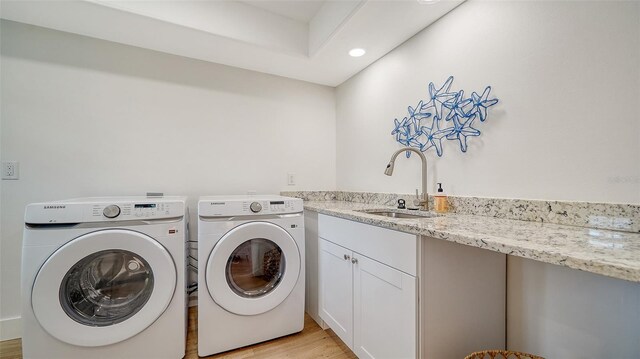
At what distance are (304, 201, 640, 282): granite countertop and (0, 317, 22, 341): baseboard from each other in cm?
243

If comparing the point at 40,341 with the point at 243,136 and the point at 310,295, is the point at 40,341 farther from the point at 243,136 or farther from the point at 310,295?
the point at 243,136

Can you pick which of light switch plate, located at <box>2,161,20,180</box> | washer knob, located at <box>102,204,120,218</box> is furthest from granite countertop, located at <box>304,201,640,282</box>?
light switch plate, located at <box>2,161,20,180</box>

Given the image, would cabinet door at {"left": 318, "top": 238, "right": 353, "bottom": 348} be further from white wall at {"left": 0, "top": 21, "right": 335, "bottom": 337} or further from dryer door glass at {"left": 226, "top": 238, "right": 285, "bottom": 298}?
white wall at {"left": 0, "top": 21, "right": 335, "bottom": 337}

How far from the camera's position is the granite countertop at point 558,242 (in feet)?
1.81

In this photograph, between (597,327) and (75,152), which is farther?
(75,152)

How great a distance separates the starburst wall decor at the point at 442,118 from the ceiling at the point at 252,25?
0.51 metres

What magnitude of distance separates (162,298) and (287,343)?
0.81 meters

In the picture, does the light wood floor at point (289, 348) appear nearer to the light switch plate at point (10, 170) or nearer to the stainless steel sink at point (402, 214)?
the stainless steel sink at point (402, 214)

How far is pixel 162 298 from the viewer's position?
136cm

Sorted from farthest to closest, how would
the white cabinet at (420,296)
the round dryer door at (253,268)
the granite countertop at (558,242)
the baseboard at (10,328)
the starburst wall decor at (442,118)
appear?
the baseboard at (10,328) → the round dryer door at (253,268) → the starburst wall decor at (442,118) → the white cabinet at (420,296) → the granite countertop at (558,242)

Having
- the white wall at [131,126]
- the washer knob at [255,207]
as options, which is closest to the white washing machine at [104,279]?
the washer knob at [255,207]

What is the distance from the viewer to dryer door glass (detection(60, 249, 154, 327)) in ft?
4.19

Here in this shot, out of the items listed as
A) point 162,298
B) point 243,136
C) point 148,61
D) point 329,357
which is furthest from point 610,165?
point 148,61

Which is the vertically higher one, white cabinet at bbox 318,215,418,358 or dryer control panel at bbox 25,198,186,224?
dryer control panel at bbox 25,198,186,224
